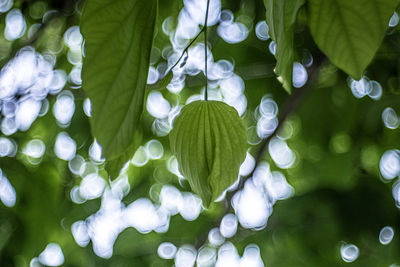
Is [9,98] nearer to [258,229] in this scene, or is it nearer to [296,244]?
[258,229]

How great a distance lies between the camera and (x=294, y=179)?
5.21 feet

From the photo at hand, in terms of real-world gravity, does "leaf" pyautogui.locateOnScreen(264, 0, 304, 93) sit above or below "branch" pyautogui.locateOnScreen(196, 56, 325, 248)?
above

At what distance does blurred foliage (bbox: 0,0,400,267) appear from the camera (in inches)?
51.8

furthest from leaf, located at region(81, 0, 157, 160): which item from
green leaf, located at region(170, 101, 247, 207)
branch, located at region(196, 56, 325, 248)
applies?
branch, located at region(196, 56, 325, 248)

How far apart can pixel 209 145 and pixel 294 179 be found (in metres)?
1.20

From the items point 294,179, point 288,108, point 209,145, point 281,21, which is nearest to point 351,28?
point 281,21

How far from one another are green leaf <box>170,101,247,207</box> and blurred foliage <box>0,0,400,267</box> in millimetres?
882

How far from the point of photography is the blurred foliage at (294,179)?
1.32 m

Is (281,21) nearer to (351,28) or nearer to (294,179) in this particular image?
(351,28)

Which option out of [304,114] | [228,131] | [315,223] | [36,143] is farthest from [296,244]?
[228,131]

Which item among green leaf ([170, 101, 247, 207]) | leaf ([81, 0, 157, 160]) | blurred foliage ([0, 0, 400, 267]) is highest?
leaf ([81, 0, 157, 160])

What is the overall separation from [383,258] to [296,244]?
263 millimetres

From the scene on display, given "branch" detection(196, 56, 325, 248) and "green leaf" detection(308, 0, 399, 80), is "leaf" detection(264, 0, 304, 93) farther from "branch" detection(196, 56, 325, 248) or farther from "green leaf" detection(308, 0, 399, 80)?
"branch" detection(196, 56, 325, 248)

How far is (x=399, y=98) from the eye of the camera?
1.35 metres
